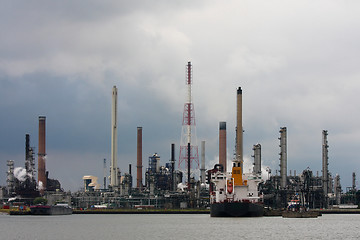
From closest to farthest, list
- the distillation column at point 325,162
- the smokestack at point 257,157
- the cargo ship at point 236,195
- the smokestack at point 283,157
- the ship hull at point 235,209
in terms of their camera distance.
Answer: the ship hull at point 235,209 < the cargo ship at point 236,195 < the smokestack at point 283,157 < the smokestack at point 257,157 < the distillation column at point 325,162

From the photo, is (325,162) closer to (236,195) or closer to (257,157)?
(257,157)

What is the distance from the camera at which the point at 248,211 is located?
132875 millimetres

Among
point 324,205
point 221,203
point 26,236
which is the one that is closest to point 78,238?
point 26,236

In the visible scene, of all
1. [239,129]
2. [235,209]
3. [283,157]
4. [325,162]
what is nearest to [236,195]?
[235,209]

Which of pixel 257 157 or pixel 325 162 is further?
pixel 325 162

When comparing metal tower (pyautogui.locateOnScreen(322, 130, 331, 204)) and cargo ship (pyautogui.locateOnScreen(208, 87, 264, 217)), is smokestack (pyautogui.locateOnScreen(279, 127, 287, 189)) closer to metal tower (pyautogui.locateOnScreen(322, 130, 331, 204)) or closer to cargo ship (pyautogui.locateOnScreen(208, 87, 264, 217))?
metal tower (pyautogui.locateOnScreen(322, 130, 331, 204))

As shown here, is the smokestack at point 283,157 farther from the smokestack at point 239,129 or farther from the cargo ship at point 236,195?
the cargo ship at point 236,195

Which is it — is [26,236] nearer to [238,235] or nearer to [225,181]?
[238,235]

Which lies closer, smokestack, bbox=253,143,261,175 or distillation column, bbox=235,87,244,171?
distillation column, bbox=235,87,244,171

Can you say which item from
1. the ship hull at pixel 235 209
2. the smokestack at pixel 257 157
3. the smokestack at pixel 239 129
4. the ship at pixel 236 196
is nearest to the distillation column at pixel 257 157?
the smokestack at pixel 257 157

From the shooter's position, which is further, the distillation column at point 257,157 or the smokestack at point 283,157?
the distillation column at point 257,157

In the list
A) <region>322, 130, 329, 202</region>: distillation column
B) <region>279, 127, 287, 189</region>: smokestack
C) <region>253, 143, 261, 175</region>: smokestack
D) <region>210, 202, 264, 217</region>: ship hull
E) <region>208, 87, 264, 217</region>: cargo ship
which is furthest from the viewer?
<region>322, 130, 329, 202</region>: distillation column

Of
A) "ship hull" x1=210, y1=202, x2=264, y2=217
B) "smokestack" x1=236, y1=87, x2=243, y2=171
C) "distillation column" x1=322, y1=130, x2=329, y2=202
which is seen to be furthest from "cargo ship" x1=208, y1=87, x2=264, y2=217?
"distillation column" x1=322, y1=130, x2=329, y2=202

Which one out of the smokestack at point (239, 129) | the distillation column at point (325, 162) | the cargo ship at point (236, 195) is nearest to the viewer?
the cargo ship at point (236, 195)
